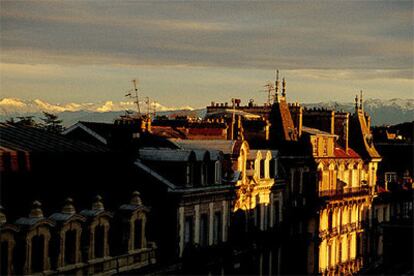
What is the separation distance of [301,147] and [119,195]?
31.3 metres

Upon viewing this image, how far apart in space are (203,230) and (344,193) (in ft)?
107

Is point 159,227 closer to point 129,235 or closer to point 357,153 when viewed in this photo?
point 129,235

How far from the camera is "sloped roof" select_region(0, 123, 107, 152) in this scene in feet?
128

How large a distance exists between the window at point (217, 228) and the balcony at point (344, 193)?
23.6 meters

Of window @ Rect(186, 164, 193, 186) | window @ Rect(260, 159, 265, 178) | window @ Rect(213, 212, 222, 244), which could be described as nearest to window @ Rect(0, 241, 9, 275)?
window @ Rect(186, 164, 193, 186)

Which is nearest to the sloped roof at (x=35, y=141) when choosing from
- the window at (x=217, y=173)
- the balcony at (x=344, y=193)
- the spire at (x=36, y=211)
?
the spire at (x=36, y=211)

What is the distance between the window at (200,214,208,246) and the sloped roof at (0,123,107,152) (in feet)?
21.9

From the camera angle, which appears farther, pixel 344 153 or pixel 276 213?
pixel 344 153

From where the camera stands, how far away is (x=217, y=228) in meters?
51.1

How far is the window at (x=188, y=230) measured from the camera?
47.0 meters

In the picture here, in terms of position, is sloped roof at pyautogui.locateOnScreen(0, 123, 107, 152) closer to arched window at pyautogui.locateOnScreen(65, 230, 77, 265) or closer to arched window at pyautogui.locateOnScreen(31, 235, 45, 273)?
arched window at pyautogui.locateOnScreen(65, 230, 77, 265)

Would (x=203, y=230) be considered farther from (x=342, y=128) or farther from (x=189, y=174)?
(x=342, y=128)

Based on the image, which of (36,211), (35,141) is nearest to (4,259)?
(36,211)

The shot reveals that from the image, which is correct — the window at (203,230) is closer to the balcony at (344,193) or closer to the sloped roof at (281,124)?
the sloped roof at (281,124)
